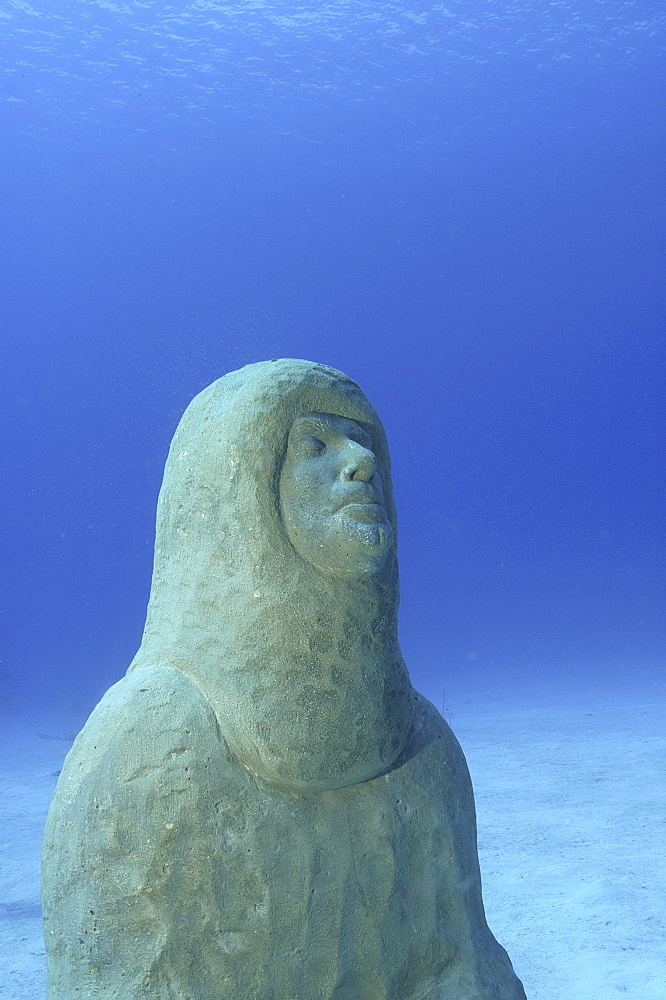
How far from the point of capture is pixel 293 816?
2262 millimetres

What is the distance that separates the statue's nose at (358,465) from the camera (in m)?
2.41

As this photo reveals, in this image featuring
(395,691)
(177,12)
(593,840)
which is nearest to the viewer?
(395,691)

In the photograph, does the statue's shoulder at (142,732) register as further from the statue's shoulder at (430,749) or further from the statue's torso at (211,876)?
the statue's shoulder at (430,749)

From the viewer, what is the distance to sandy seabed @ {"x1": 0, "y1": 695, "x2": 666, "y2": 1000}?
479 centimetres

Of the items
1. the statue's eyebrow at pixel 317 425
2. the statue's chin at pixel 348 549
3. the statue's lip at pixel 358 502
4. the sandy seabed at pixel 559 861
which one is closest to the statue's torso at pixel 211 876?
the statue's chin at pixel 348 549

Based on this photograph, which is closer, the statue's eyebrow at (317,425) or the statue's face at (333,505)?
the statue's face at (333,505)

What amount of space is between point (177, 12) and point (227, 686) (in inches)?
1056

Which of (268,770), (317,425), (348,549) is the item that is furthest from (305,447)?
(268,770)

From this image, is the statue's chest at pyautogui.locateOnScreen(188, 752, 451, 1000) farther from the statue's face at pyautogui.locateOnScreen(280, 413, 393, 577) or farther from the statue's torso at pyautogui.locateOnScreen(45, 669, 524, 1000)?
the statue's face at pyautogui.locateOnScreen(280, 413, 393, 577)

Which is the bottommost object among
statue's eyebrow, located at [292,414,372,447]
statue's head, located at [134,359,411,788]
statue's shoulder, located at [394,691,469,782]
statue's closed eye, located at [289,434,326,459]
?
statue's shoulder, located at [394,691,469,782]

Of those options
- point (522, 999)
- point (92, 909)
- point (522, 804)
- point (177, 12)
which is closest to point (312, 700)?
point (92, 909)

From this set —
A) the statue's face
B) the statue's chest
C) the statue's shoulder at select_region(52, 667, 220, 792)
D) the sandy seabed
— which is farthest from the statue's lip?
the sandy seabed

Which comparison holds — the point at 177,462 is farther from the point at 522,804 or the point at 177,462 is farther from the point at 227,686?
the point at 522,804

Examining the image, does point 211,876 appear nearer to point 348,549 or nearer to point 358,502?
point 348,549
